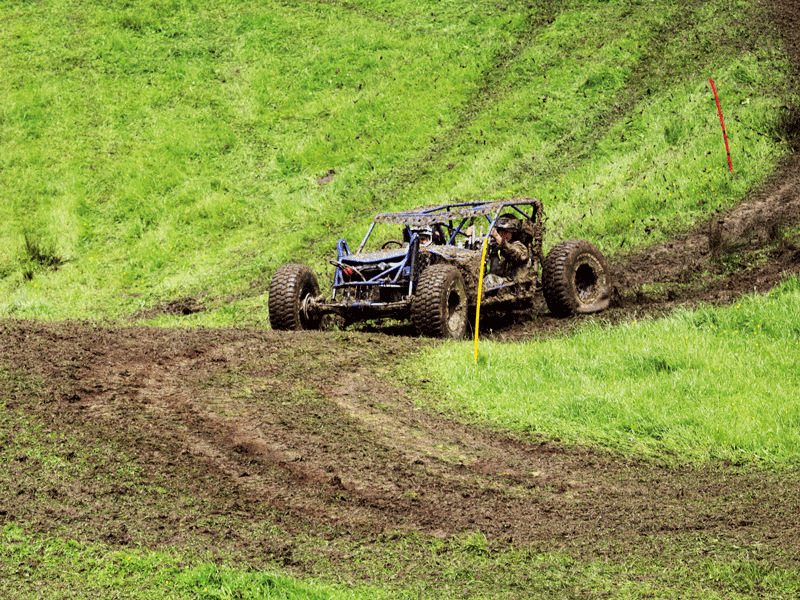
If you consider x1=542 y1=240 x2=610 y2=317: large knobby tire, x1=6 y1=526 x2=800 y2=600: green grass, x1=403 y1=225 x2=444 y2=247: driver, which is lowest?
x1=6 y1=526 x2=800 y2=600: green grass

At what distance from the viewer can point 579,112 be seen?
21.8 m

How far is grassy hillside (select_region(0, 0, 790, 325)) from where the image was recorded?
1706cm

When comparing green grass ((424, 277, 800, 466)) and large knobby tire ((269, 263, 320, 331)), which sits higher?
large knobby tire ((269, 263, 320, 331))

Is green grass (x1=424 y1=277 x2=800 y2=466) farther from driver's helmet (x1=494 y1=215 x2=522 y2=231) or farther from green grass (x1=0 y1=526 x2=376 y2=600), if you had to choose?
green grass (x1=0 y1=526 x2=376 y2=600)

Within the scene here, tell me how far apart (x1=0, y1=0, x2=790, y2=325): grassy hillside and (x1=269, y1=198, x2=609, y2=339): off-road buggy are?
2.53 meters

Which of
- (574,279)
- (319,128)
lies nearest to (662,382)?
(574,279)

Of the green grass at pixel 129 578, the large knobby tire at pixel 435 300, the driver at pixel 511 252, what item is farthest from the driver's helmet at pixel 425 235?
the green grass at pixel 129 578

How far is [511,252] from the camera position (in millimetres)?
12219

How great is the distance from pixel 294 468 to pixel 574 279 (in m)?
6.96

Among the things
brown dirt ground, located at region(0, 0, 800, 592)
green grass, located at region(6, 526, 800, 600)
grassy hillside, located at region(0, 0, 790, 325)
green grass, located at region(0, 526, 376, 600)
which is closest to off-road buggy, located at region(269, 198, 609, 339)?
brown dirt ground, located at region(0, 0, 800, 592)

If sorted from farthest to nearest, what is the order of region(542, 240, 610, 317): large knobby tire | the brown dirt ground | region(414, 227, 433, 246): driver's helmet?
region(414, 227, 433, 246): driver's helmet
region(542, 240, 610, 317): large knobby tire
the brown dirt ground

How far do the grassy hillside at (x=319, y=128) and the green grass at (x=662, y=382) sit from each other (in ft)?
17.6

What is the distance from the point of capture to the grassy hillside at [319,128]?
56.0ft

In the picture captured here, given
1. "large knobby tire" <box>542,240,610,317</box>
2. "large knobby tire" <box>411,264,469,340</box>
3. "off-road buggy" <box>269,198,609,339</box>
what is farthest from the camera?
"large knobby tire" <box>542,240,610,317</box>
